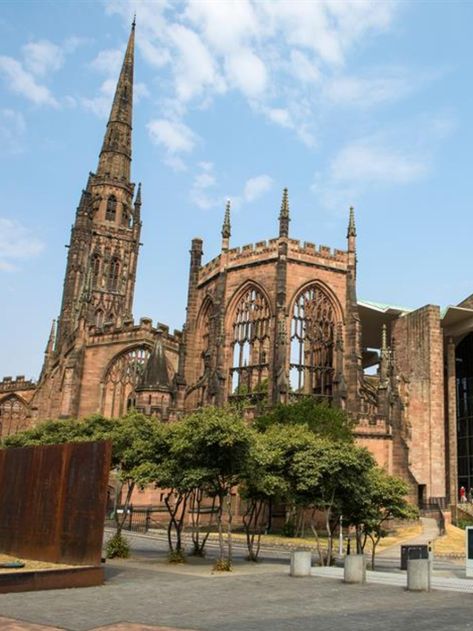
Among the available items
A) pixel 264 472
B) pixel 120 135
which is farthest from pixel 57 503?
pixel 120 135

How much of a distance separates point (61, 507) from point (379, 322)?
45.6 metres

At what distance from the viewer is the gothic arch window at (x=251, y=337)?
4409 centimetres

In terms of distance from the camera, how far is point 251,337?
4481cm

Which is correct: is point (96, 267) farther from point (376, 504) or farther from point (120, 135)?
point (376, 504)

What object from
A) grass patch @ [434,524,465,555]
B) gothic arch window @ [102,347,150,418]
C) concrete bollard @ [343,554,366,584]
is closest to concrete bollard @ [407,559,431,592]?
concrete bollard @ [343,554,366,584]

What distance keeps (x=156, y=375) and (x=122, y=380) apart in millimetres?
7740

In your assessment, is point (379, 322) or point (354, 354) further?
point (379, 322)

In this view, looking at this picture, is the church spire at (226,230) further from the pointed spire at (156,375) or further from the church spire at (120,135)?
the church spire at (120,135)

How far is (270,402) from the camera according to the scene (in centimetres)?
4044

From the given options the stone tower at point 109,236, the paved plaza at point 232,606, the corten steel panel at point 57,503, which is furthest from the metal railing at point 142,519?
the stone tower at point 109,236

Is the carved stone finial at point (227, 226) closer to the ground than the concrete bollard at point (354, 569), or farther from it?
farther from it

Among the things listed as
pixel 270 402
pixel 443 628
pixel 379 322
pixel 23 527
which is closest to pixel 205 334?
pixel 270 402

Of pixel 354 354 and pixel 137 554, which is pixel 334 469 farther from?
pixel 354 354

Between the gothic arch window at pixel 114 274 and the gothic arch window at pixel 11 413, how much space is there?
16.7 metres
